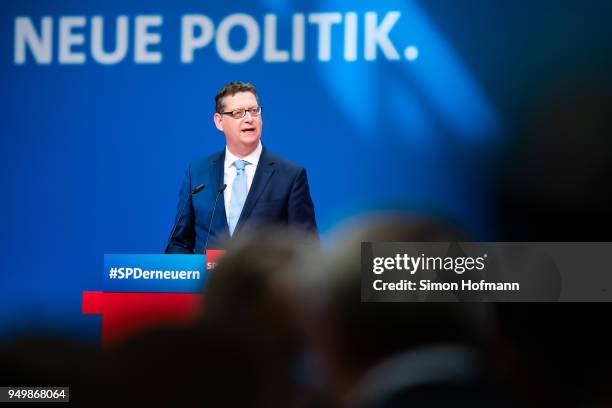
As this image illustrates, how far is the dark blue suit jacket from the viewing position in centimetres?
321

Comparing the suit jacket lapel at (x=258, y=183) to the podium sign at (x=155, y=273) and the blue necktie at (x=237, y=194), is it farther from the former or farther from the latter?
the podium sign at (x=155, y=273)

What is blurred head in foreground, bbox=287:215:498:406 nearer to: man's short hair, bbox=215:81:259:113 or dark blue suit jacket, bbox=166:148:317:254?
dark blue suit jacket, bbox=166:148:317:254

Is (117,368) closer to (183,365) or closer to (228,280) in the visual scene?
(183,365)

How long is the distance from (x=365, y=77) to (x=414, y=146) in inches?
12.4

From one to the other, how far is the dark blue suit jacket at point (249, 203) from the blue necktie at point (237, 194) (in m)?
0.02

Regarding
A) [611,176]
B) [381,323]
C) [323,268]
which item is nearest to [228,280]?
[323,268]

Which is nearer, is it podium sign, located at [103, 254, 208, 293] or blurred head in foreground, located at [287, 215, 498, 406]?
blurred head in foreground, located at [287, 215, 498, 406]

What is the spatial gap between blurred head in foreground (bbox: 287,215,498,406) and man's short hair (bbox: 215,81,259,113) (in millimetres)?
676

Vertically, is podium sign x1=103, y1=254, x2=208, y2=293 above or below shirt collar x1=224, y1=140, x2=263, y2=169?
below

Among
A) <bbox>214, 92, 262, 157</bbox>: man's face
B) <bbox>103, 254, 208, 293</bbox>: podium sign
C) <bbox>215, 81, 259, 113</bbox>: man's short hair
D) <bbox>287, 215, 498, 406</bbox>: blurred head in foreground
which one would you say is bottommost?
<bbox>287, 215, 498, 406</bbox>: blurred head in foreground

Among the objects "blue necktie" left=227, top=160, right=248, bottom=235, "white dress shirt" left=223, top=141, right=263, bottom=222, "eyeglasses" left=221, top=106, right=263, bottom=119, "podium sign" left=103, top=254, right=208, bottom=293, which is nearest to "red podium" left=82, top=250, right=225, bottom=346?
"podium sign" left=103, top=254, right=208, bottom=293

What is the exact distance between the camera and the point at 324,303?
3.13 m

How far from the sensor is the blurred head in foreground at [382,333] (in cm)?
307

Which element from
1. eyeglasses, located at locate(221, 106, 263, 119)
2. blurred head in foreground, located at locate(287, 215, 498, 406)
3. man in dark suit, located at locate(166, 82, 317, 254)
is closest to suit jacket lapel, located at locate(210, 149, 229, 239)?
man in dark suit, located at locate(166, 82, 317, 254)
